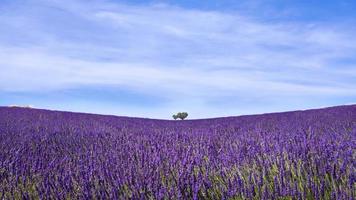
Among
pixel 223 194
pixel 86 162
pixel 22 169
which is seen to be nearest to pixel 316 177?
pixel 223 194

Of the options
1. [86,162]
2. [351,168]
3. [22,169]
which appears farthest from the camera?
[86,162]

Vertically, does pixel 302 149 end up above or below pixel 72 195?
above

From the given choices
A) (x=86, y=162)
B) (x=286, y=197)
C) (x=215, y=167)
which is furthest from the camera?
(x=86, y=162)

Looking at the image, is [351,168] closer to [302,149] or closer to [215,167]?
[302,149]

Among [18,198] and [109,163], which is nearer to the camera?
[18,198]

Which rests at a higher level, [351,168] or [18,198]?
[351,168]

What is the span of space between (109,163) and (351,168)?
1.51 m

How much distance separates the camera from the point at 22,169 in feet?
9.15

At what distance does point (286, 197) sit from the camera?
5.72ft

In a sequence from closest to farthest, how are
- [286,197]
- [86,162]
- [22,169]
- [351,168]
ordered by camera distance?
[286,197] → [351,168] → [22,169] → [86,162]

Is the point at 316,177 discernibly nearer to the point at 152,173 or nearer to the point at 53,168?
the point at 152,173

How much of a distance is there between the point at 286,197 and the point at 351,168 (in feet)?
1.34

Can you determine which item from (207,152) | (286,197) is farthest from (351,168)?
(207,152)

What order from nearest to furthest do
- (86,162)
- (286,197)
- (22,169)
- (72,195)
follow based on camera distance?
(286,197)
(72,195)
(22,169)
(86,162)
